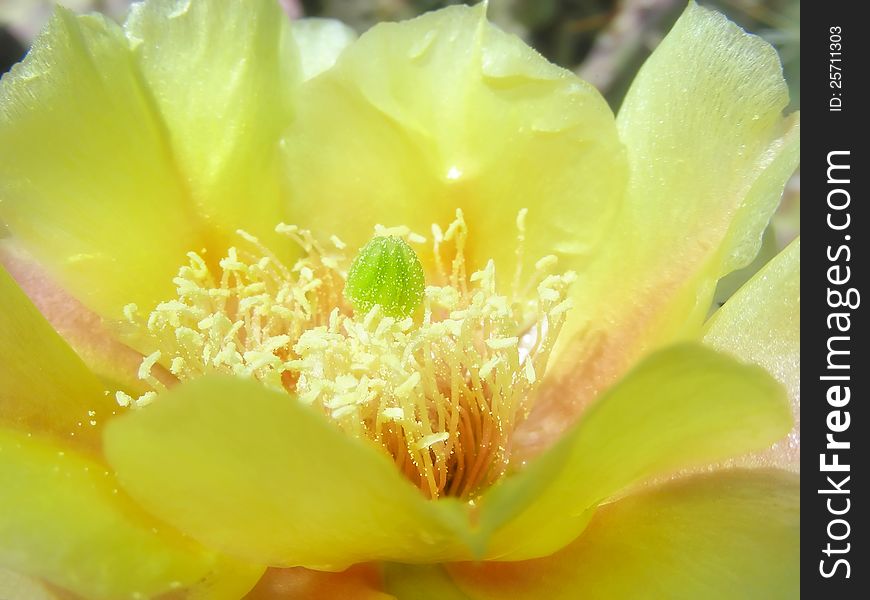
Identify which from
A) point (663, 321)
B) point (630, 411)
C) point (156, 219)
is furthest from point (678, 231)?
point (156, 219)

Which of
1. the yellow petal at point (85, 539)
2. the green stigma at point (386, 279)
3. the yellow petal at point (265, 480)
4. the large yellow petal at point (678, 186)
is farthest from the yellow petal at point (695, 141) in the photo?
the yellow petal at point (85, 539)

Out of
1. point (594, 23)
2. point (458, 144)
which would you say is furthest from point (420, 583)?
point (594, 23)

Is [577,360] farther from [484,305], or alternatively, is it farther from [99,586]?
[99,586]

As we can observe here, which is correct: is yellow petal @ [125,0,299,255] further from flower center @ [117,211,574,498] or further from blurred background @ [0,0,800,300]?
blurred background @ [0,0,800,300]

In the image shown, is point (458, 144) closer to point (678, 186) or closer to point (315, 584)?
point (678, 186)

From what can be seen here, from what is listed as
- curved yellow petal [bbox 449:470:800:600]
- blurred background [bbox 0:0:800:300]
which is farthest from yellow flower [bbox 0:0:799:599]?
blurred background [bbox 0:0:800:300]
